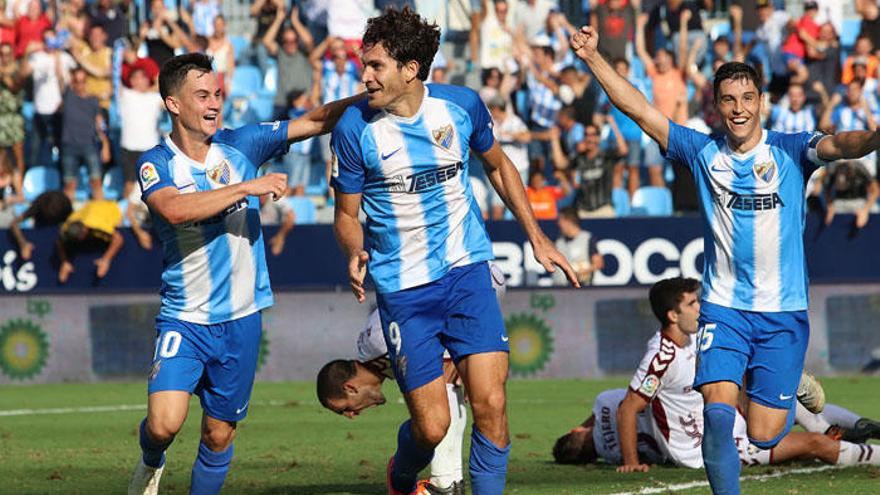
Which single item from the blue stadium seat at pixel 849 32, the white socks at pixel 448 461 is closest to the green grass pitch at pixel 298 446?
the white socks at pixel 448 461

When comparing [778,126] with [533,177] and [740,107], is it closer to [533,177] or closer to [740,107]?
[533,177]

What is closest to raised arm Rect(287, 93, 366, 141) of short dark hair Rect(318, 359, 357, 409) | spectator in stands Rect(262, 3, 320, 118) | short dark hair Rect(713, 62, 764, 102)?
short dark hair Rect(318, 359, 357, 409)

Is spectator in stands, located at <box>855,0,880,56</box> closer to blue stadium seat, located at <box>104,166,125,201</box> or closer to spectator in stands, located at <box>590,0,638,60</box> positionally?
spectator in stands, located at <box>590,0,638,60</box>

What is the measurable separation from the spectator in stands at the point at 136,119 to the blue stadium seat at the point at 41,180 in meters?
1.23

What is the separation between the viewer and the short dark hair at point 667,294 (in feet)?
33.1

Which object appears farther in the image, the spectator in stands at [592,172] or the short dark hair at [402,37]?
the spectator in stands at [592,172]

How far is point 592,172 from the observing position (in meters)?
19.5

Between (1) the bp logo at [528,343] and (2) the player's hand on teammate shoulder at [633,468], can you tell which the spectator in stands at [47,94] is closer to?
(1) the bp logo at [528,343]

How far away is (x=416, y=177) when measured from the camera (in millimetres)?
7855

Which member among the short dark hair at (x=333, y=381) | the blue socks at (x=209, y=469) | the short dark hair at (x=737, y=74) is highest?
the short dark hair at (x=737, y=74)

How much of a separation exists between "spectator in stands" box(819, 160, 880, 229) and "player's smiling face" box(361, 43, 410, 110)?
11377 mm

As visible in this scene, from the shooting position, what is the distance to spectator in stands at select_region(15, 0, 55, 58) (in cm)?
2197

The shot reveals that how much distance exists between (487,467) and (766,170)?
A: 2.06 metres

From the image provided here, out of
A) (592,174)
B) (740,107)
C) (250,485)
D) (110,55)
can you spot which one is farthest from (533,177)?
(740,107)
